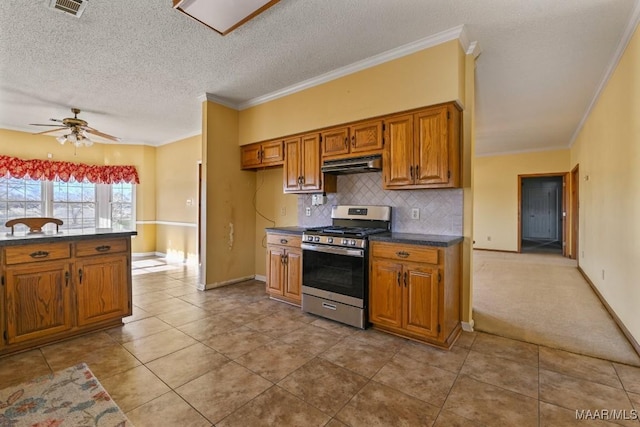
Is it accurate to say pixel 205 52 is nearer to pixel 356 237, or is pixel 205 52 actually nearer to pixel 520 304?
pixel 356 237

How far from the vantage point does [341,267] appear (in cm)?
312

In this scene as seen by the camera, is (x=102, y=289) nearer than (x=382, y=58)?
Yes

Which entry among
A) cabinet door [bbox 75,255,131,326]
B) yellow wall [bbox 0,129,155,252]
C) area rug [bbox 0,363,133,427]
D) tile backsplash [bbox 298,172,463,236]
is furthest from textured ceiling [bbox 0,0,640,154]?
area rug [bbox 0,363,133,427]

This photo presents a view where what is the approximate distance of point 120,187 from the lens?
7.08 meters

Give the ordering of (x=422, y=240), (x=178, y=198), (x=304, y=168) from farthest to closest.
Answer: (x=178, y=198)
(x=304, y=168)
(x=422, y=240)

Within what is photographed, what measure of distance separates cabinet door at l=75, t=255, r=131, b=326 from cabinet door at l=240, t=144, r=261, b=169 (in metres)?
2.17

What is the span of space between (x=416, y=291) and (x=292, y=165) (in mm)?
2262

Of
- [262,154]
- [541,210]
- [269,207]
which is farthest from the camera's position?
[541,210]

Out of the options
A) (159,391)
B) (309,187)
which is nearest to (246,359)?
(159,391)

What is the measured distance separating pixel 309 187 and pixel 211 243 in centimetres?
171

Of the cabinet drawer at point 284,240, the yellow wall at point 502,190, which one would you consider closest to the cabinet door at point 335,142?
the cabinet drawer at point 284,240

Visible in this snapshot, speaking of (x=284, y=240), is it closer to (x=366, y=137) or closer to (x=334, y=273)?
(x=334, y=273)

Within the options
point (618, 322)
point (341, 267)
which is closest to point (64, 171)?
point (341, 267)

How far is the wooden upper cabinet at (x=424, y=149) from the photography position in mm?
2768
